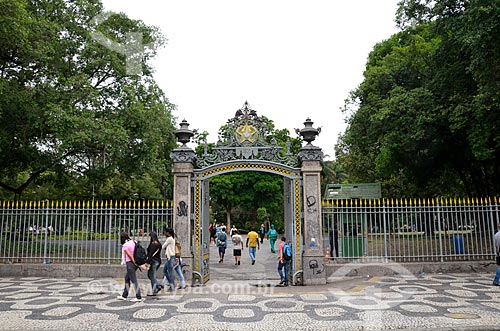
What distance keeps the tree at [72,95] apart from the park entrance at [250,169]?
4.63 m

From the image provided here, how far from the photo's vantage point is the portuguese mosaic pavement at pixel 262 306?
295 inches

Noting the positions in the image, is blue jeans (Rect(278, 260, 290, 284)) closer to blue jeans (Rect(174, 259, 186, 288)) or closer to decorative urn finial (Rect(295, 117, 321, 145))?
blue jeans (Rect(174, 259, 186, 288))

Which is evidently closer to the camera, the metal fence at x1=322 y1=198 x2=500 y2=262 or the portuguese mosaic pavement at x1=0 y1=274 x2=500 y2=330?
the portuguese mosaic pavement at x1=0 y1=274 x2=500 y2=330

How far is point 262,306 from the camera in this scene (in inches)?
356

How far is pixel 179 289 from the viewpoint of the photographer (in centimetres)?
1136

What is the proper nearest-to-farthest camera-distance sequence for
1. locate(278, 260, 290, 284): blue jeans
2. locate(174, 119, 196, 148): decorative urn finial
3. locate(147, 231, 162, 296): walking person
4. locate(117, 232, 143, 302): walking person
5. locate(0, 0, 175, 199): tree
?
locate(117, 232, 143, 302): walking person < locate(147, 231, 162, 296): walking person < locate(278, 260, 290, 284): blue jeans < locate(174, 119, 196, 148): decorative urn finial < locate(0, 0, 175, 199): tree

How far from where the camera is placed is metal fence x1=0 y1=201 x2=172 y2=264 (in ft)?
43.8

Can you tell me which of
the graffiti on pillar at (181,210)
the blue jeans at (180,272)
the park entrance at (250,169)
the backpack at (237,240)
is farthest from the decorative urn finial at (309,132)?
the backpack at (237,240)

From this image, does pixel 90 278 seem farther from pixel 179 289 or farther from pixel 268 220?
pixel 268 220

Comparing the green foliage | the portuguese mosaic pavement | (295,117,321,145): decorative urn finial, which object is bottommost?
the portuguese mosaic pavement

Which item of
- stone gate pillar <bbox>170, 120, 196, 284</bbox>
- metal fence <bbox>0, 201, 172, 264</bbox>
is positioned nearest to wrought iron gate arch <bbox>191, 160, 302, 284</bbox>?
stone gate pillar <bbox>170, 120, 196, 284</bbox>

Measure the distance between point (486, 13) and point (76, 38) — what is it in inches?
597

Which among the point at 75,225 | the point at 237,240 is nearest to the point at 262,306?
the point at 75,225

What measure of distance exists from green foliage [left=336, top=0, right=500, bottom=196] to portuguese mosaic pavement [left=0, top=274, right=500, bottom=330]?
6414mm
